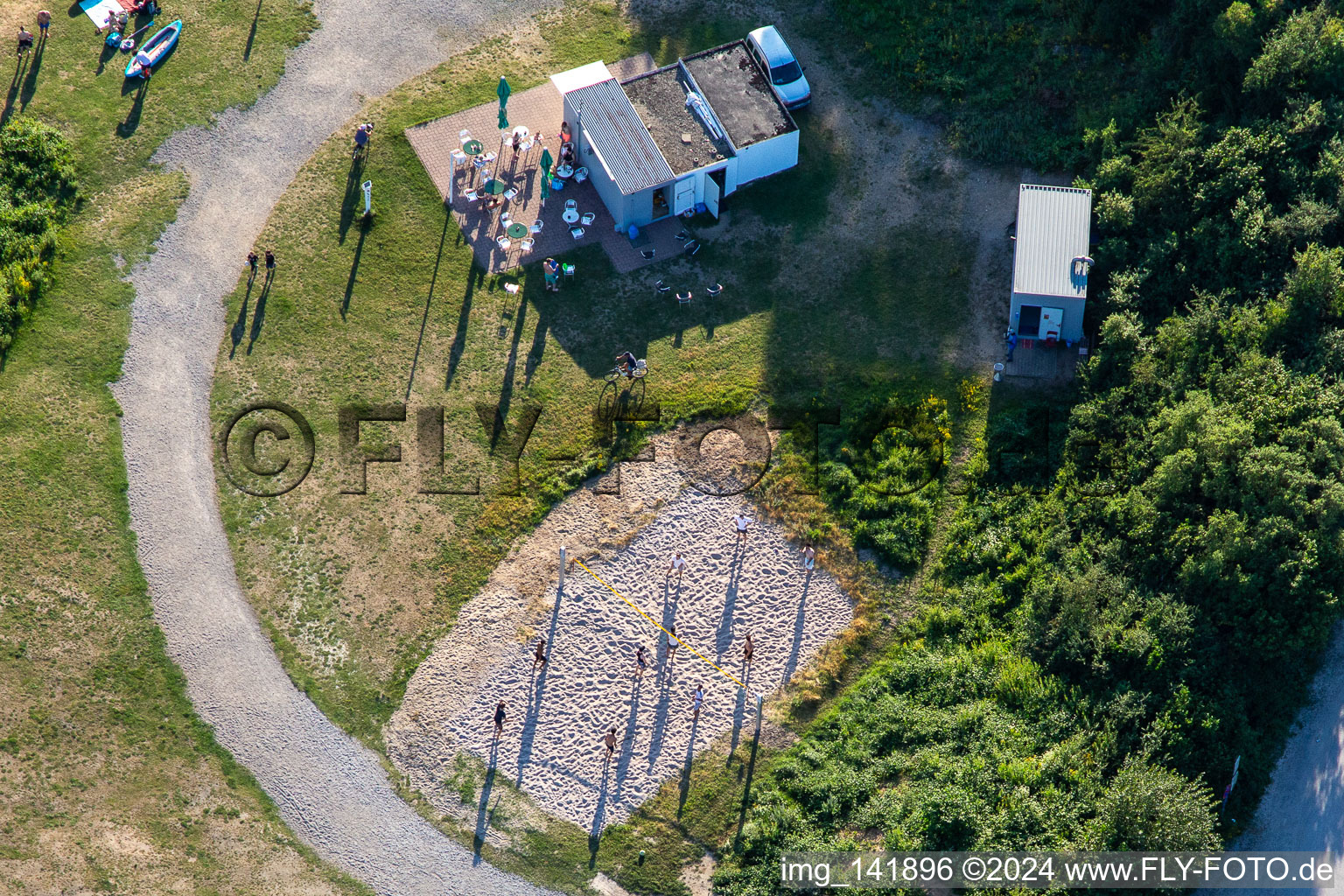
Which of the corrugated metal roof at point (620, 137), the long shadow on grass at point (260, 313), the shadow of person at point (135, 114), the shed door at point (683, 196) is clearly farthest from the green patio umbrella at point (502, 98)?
the shadow of person at point (135, 114)

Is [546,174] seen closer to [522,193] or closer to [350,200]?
[522,193]

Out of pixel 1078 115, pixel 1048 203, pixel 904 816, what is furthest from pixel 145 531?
pixel 1078 115

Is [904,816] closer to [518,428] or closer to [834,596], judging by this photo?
[834,596]

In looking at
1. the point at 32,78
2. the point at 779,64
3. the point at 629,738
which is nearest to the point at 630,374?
the point at 629,738

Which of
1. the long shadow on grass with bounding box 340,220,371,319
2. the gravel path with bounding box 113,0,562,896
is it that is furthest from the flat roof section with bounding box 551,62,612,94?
the long shadow on grass with bounding box 340,220,371,319

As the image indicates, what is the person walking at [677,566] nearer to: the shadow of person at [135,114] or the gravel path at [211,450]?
the gravel path at [211,450]

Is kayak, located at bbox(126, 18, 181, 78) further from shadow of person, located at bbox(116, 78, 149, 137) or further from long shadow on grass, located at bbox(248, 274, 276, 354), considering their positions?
long shadow on grass, located at bbox(248, 274, 276, 354)
